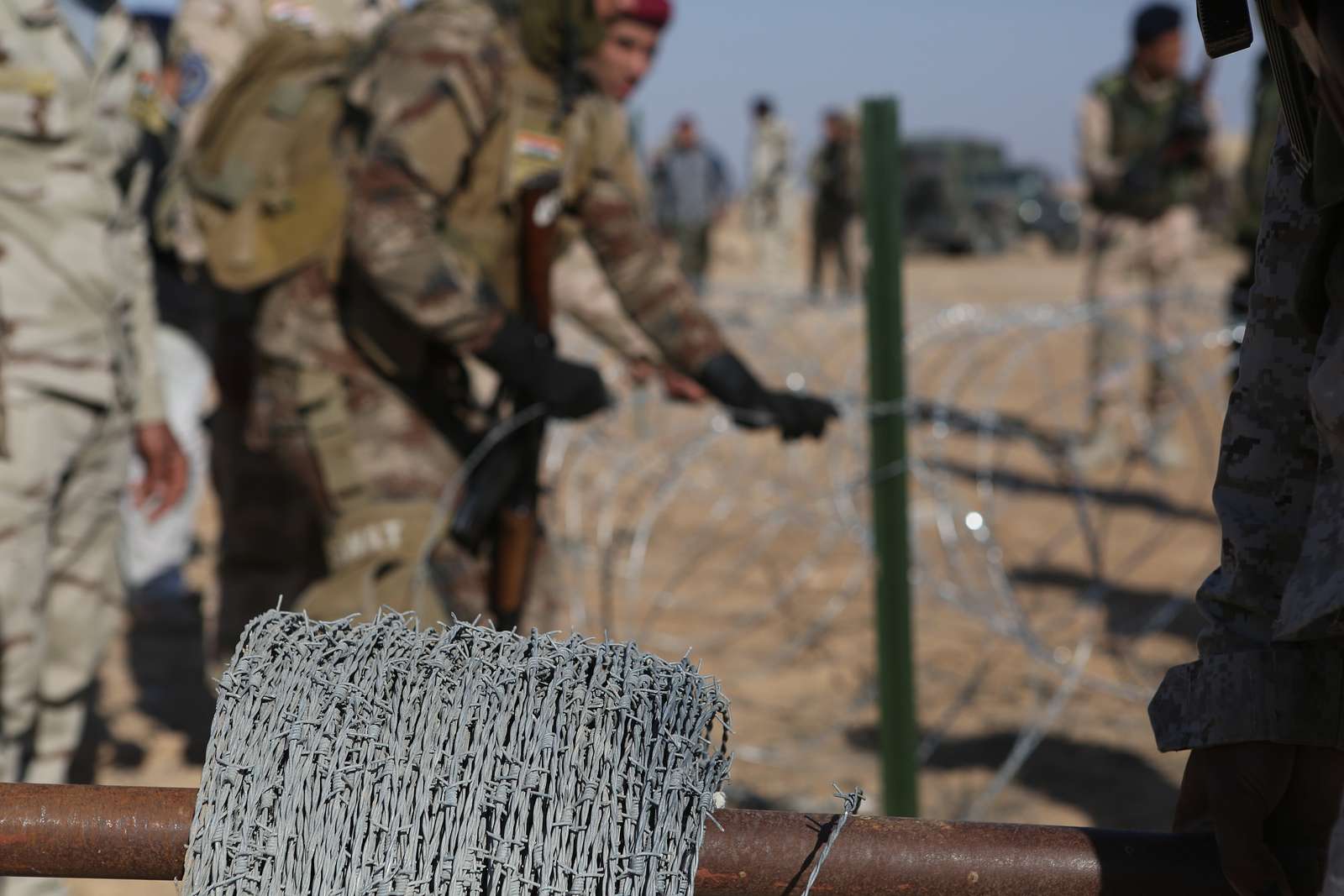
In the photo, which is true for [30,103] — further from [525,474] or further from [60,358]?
[525,474]

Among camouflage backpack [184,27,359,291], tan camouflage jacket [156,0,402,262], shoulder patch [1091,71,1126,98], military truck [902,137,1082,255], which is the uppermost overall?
military truck [902,137,1082,255]

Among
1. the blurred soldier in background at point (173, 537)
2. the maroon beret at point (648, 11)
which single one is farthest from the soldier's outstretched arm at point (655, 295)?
the blurred soldier in background at point (173, 537)

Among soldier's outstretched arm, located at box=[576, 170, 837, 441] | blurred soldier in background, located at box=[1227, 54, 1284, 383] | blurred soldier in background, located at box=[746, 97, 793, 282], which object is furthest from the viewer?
blurred soldier in background, located at box=[746, 97, 793, 282]

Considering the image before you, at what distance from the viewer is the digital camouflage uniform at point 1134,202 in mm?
8023

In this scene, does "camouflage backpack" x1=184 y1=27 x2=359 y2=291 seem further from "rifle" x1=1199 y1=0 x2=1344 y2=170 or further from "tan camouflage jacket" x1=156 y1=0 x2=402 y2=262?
"rifle" x1=1199 y1=0 x2=1344 y2=170

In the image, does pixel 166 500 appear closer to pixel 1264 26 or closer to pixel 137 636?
pixel 137 636

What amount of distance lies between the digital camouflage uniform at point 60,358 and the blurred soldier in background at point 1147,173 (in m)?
5.55

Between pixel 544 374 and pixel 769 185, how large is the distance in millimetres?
16453

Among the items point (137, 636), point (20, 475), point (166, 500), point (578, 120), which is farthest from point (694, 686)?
point (137, 636)

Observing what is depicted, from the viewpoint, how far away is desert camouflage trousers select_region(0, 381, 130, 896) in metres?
2.89

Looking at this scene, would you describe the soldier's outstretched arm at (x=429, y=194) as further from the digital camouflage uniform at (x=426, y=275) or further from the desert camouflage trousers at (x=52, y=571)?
the desert camouflage trousers at (x=52, y=571)

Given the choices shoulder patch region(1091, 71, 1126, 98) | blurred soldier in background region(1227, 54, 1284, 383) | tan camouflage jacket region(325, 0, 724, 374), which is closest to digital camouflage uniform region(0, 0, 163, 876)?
tan camouflage jacket region(325, 0, 724, 374)

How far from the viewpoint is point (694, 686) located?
1229mm

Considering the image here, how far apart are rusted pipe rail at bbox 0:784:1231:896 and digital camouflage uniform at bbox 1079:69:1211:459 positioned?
7.01 metres
